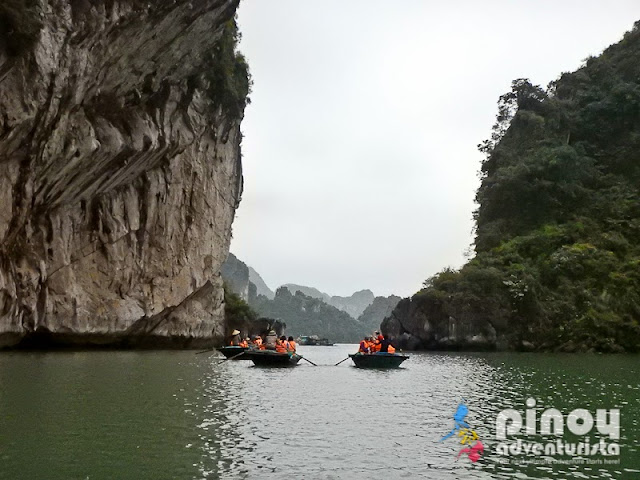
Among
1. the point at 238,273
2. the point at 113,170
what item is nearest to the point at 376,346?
the point at 113,170

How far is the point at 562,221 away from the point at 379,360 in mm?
27788

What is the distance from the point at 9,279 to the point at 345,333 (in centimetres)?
13778

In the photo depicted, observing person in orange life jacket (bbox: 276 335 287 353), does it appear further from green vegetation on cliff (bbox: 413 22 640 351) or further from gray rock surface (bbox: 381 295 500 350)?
gray rock surface (bbox: 381 295 500 350)

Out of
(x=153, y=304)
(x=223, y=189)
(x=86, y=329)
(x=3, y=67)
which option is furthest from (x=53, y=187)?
(x=223, y=189)

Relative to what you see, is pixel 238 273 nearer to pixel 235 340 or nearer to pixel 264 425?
pixel 235 340

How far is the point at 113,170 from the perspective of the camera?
28938mm

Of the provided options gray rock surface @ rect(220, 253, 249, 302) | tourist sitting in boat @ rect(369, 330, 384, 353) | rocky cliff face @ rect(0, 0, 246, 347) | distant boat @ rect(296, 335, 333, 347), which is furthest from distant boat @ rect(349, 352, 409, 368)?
gray rock surface @ rect(220, 253, 249, 302)

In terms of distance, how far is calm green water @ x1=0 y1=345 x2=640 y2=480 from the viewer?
7.01 m

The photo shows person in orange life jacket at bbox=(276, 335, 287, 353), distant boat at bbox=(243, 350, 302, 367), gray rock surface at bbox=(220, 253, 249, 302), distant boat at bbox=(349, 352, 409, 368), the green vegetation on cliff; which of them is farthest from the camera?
gray rock surface at bbox=(220, 253, 249, 302)

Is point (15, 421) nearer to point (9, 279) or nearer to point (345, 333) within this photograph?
point (9, 279)

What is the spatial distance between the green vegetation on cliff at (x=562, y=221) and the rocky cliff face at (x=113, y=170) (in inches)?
716

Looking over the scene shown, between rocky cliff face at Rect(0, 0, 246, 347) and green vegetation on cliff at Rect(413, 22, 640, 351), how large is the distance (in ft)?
59.6

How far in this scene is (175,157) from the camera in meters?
36.9

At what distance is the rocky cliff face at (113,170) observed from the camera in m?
21.6
